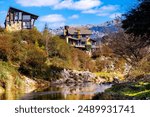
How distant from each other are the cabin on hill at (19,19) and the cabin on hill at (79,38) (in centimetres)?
2004

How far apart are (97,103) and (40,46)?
60.7 m

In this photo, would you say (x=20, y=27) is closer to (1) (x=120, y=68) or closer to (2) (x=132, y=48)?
(1) (x=120, y=68)

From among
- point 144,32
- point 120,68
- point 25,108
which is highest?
point 144,32

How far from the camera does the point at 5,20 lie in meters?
92.2

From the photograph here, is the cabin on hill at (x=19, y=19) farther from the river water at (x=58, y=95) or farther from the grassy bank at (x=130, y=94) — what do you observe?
the grassy bank at (x=130, y=94)

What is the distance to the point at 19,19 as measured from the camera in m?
93.2

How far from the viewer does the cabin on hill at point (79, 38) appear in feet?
382

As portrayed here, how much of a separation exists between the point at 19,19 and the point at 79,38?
3320 cm

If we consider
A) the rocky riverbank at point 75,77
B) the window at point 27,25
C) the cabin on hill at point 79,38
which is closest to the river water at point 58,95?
the rocky riverbank at point 75,77

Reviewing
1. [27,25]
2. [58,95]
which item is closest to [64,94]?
[58,95]

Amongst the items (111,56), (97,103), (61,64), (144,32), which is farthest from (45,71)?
(97,103)

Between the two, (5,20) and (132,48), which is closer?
(132,48)

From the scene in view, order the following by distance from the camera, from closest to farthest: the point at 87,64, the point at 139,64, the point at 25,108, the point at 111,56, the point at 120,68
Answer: the point at 25,108
the point at 139,64
the point at 87,64
the point at 120,68
the point at 111,56

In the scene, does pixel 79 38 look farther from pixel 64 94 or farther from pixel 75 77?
pixel 64 94
